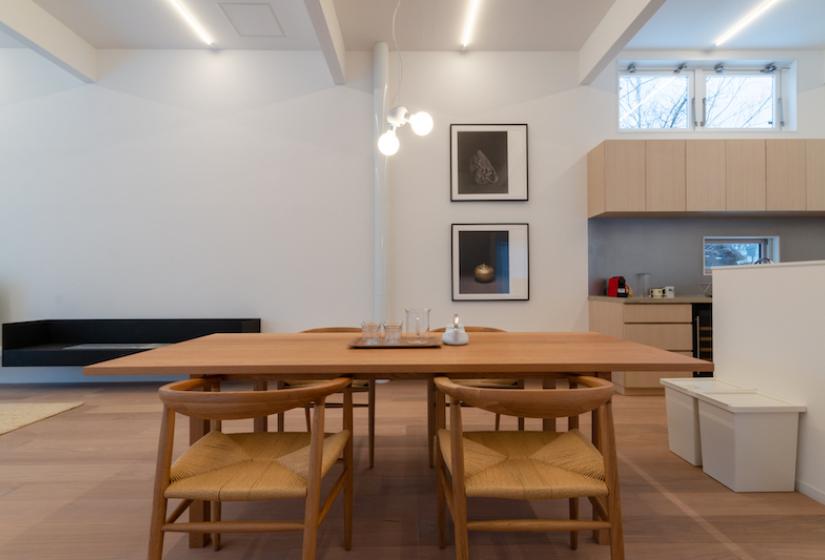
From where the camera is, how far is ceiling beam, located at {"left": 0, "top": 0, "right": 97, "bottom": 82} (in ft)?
11.7

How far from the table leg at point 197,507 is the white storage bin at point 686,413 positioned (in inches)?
97.0

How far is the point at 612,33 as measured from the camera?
3.88m

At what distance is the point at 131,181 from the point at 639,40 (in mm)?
5516

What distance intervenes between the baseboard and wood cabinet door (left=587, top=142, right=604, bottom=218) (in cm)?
275

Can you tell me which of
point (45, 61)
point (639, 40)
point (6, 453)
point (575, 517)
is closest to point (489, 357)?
point (575, 517)

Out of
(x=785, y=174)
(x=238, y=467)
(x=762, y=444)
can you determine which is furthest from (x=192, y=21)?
(x=785, y=174)

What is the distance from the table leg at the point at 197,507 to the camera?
63.7 inches

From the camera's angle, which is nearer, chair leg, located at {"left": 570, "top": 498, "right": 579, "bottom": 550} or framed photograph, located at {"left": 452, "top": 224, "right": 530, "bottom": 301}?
chair leg, located at {"left": 570, "top": 498, "right": 579, "bottom": 550}

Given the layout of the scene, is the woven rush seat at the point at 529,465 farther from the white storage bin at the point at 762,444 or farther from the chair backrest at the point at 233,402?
the white storage bin at the point at 762,444

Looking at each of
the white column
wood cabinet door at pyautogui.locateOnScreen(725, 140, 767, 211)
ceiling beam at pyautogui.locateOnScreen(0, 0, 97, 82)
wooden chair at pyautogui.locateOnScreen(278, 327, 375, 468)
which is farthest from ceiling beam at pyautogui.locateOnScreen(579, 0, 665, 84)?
ceiling beam at pyautogui.locateOnScreen(0, 0, 97, 82)

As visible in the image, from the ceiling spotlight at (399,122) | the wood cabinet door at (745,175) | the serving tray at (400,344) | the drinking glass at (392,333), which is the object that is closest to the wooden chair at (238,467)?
the serving tray at (400,344)

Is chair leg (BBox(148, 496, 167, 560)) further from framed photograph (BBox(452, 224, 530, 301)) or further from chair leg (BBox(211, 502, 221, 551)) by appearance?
framed photograph (BBox(452, 224, 530, 301))

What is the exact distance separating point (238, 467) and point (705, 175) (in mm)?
4607

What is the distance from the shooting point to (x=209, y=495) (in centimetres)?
125
